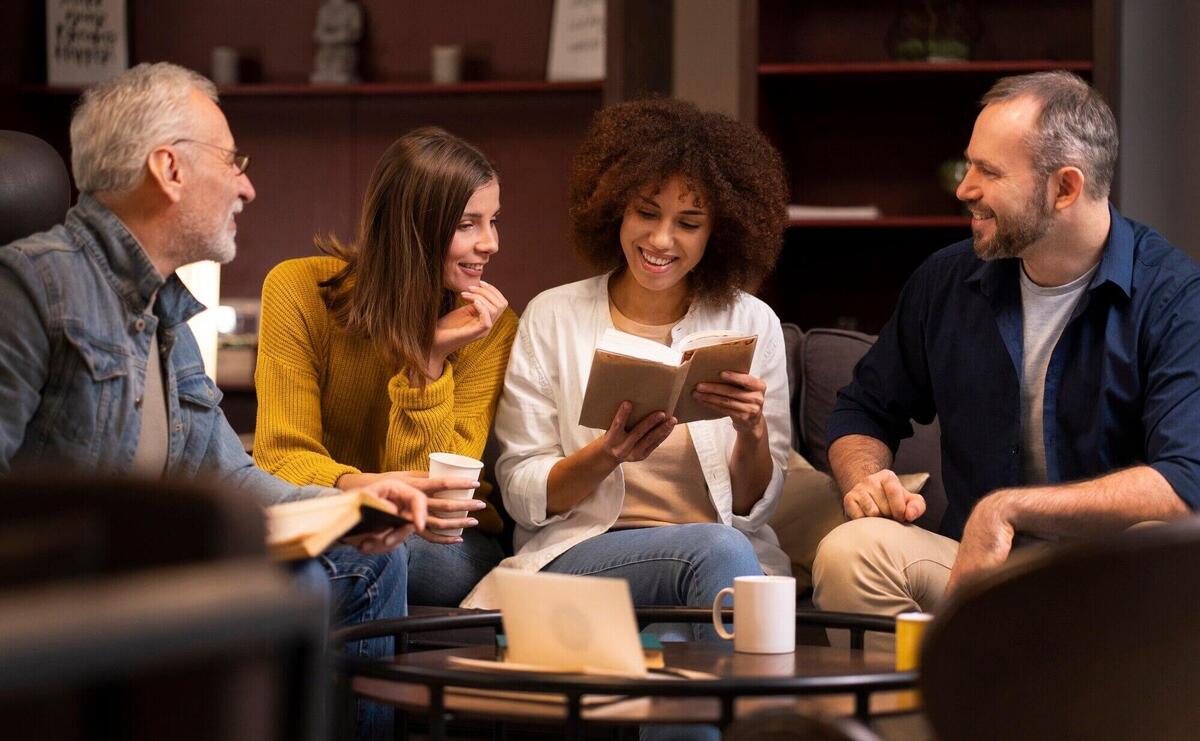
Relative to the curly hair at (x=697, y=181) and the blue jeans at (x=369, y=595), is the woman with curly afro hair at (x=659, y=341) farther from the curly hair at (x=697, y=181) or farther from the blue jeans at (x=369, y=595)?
the blue jeans at (x=369, y=595)

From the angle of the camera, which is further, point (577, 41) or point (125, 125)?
point (577, 41)

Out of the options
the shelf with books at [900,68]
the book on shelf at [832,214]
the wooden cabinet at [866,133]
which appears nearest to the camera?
the shelf with books at [900,68]

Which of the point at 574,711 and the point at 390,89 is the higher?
the point at 390,89

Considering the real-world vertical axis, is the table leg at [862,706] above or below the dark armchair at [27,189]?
below

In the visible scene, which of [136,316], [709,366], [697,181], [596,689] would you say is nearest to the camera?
[596,689]

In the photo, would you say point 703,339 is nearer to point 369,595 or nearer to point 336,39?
point 369,595

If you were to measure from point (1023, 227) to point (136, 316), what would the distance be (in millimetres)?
1390

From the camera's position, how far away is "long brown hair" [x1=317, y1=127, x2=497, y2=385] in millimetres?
2434

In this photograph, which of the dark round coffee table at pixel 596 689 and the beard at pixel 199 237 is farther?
the beard at pixel 199 237

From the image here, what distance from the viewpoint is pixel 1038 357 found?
235 centimetres

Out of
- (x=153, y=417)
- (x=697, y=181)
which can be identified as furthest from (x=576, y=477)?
(x=153, y=417)

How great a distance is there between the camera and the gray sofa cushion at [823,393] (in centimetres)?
273

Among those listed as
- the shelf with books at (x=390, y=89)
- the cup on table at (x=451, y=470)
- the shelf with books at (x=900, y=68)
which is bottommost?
the cup on table at (x=451, y=470)

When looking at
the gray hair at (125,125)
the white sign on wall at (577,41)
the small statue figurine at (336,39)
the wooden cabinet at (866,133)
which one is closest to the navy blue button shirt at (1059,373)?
the gray hair at (125,125)
